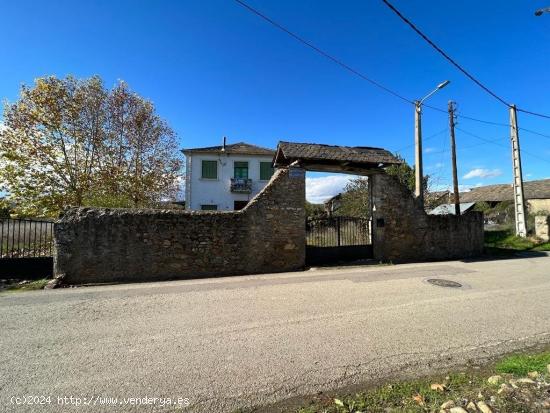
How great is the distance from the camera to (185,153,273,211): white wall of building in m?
27.2

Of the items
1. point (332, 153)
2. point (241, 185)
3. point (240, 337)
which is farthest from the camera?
point (241, 185)

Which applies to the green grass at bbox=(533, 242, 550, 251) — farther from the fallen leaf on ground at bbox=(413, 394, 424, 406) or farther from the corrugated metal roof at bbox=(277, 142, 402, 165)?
the fallen leaf on ground at bbox=(413, 394, 424, 406)

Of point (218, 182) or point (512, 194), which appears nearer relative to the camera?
point (218, 182)

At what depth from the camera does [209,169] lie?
90.2 ft

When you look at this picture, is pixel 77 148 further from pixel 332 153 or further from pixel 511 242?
pixel 511 242

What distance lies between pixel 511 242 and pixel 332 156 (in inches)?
537

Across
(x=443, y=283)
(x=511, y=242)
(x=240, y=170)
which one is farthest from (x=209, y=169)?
(x=511, y=242)

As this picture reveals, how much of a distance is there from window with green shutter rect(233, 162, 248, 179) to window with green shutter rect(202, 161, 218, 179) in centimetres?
176

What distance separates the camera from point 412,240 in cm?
1253

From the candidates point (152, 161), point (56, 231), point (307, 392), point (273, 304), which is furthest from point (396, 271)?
point (152, 161)

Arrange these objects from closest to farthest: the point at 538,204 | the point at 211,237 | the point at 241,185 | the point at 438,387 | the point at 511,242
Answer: the point at 438,387 < the point at 211,237 < the point at 511,242 < the point at 241,185 < the point at 538,204

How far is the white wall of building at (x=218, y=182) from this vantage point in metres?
27.2

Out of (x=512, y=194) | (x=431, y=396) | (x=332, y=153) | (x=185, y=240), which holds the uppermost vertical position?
(x=512, y=194)

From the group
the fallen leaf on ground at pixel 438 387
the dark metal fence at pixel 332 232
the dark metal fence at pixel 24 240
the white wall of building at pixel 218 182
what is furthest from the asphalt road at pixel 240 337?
the white wall of building at pixel 218 182
